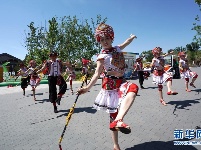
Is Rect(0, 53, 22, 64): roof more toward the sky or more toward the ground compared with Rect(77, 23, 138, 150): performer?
more toward the sky

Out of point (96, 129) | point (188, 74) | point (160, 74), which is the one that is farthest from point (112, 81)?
point (188, 74)

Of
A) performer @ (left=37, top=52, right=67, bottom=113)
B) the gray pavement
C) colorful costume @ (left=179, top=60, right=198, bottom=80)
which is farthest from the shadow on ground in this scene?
colorful costume @ (left=179, top=60, right=198, bottom=80)

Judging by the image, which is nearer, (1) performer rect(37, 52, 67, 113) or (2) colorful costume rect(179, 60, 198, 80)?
(1) performer rect(37, 52, 67, 113)

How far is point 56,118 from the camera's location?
718cm

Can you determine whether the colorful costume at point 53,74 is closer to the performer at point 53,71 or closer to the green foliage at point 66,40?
the performer at point 53,71

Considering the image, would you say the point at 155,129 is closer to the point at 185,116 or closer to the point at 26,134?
the point at 185,116

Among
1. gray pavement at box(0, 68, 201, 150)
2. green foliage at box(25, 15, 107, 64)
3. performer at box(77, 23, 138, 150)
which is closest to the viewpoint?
performer at box(77, 23, 138, 150)

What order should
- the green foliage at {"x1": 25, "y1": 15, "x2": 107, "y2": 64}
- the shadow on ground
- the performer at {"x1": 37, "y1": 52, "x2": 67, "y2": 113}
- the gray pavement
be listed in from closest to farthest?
the shadow on ground, the gray pavement, the performer at {"x1": 37, "y1": 52, "x2": 67, "y2": 113}, the green foliage at {"x1": 25, "y1": 15, "x2": 107, "y2": 64}

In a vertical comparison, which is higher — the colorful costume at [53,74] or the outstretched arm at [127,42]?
the outstretched arm at [127,42]

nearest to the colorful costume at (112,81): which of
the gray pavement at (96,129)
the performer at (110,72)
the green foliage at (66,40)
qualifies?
the performer at (110,72)

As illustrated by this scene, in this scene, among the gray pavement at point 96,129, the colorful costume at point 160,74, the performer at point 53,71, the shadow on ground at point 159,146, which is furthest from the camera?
the colorful costume at point 160,74

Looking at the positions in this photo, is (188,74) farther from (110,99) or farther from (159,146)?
(110,99)

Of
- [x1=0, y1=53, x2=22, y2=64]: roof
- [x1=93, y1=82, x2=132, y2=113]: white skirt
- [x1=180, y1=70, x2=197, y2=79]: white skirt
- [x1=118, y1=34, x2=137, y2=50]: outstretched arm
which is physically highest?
[x1=0, y1=53, x2=22, y2=64]: roof

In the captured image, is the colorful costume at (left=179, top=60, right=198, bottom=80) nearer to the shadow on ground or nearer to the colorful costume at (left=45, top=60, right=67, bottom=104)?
the colorful costume at (left=45, top=60, right=67, bottom=104)
